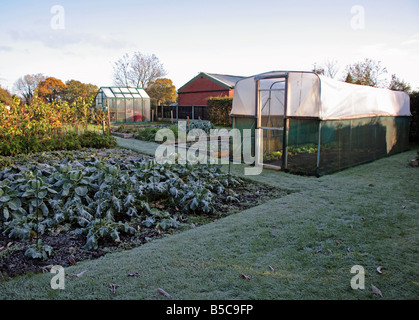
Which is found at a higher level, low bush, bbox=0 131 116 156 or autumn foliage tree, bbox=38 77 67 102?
autumn foliage tree, bbox=38 77 67 102

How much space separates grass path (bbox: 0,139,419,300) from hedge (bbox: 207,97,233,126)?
58.4 feet

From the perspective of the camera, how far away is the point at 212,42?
40.2 feet

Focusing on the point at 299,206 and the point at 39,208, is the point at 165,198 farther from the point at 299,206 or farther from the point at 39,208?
the point at 299,206

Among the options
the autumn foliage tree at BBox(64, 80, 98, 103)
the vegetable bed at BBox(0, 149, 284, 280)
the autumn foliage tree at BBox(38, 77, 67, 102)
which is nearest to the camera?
the vegetable bed at BBox(0, 149, 284, 280)

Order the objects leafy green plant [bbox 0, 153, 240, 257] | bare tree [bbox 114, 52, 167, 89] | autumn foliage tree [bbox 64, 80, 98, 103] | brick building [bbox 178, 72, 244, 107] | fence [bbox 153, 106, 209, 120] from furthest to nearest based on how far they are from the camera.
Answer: bare tree [bbox 114, 52, 167, 89] < autumn foliage tree [bbox 64, 80, 98, 103] < brick building [bbox 178, 72, 244, 107] < fence [bbox 153, 106, 209, 120] < leafy green plant [bbox 0, 153, 240, 257]

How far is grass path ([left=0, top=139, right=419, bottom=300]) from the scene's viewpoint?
9.16 ft

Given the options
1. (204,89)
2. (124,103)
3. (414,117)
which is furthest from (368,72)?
(124,103)

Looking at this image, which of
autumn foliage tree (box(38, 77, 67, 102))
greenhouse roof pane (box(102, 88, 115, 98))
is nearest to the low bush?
greenhouse roof pane (box(102, 88, 115, 98))

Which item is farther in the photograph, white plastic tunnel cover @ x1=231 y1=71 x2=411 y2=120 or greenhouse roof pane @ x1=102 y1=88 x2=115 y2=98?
greenhouse roof pane @ x1=102 y1=88 x2=115 y2=98

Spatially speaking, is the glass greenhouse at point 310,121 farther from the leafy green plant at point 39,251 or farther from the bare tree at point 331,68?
the bare tree at point 331,68

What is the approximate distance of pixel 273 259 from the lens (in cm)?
344

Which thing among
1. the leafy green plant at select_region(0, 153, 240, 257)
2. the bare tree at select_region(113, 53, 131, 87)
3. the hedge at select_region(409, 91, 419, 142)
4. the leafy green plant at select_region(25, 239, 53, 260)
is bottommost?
the leafy green plant at select_region(25, 239, 53, 260)

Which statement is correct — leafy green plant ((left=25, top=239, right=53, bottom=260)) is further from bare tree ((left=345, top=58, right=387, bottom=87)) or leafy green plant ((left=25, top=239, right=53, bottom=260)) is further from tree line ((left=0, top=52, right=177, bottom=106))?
tree line ((left=0, top=52, right=177, bottom=106))
